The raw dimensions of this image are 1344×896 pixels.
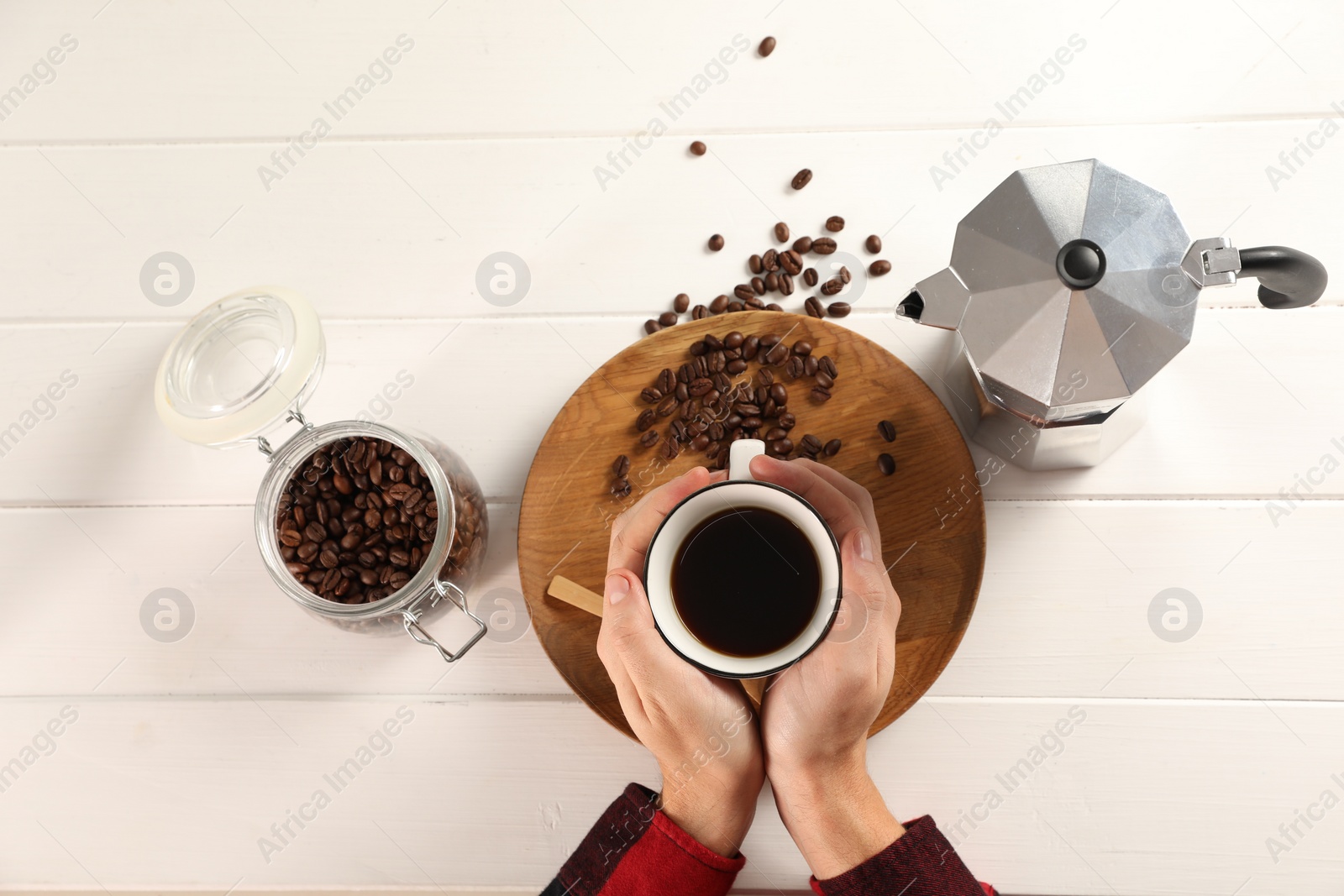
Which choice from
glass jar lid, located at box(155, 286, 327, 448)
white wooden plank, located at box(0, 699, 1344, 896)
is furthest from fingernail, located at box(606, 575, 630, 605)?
glass jar lid, located at box(155, 286, 327, 448)

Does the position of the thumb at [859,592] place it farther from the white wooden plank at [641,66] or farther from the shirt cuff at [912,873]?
the white wooden plank at [641,66]

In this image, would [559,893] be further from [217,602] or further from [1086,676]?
[1086,676]

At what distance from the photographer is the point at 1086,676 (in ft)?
3.73

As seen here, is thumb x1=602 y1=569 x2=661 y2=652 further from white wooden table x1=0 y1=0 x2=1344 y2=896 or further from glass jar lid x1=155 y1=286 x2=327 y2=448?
glass jar lid x1=155 y1=286 x2=327 y2=448

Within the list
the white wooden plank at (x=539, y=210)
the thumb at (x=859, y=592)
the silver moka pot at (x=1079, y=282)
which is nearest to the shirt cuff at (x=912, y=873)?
the thumb at (x=859, y=592)

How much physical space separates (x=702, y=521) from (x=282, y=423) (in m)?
0.60

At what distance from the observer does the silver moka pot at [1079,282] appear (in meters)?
0.80

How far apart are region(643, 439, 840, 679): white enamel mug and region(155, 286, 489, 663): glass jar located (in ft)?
0.82

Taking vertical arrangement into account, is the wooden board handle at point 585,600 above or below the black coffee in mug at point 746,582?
below

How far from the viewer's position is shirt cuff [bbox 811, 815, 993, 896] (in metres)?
0.97

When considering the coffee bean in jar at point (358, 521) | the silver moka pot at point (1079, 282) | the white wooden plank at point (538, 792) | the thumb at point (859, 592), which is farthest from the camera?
the white wooden plank at point (538, 792)

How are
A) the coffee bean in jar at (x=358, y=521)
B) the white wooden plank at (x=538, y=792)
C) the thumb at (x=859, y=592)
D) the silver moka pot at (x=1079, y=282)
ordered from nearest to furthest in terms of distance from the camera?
the silver moka pot at (x=1079, y=282), the thumb at (x=859, y=592), the coffee bean in jar at (x=358, y=521), the white wooden plank at (x=538, y=792)

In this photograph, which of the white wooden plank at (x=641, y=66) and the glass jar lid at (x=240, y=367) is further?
the white wooden plank at (x=641, y=66)

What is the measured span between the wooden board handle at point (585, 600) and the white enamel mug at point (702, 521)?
167mm
